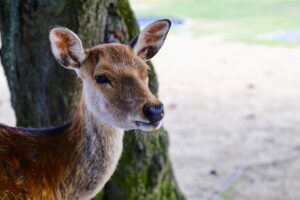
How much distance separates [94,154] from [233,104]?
690 cm

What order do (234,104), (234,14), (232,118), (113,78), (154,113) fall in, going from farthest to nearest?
(234,14), (234,104), (232,118), (113,78), (154,113)

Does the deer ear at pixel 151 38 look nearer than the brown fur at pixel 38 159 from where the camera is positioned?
No

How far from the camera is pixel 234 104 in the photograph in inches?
390

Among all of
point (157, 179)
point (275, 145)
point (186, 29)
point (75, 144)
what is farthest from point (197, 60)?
point (75, 144)

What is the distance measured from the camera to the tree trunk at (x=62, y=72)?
4195 millimetres

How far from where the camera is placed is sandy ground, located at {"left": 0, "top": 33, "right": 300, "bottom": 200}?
7082 millimetres

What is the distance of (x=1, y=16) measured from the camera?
4422 millimetres

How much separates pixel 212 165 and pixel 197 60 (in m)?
5.79

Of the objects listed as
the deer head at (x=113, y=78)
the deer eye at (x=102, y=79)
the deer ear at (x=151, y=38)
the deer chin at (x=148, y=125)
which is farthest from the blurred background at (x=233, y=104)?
the deer chin at (x=148, y=125)

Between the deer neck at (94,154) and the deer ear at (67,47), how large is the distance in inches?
9.6

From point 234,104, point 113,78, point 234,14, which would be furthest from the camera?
point 234,14

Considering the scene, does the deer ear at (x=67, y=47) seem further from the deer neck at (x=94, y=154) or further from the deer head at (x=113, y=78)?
the deer neck at (x=94, y=154)

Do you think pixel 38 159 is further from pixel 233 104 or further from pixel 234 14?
pixel 234 14

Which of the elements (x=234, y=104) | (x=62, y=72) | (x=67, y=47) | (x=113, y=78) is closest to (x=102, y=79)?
(x=113, y=78)
